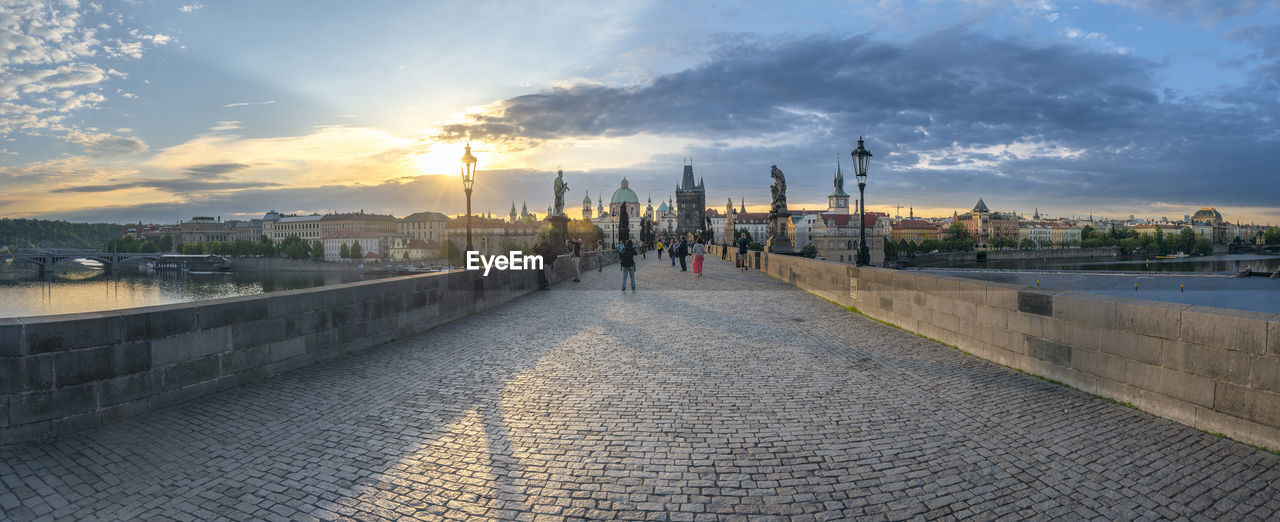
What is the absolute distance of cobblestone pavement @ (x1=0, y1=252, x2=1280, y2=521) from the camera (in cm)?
354

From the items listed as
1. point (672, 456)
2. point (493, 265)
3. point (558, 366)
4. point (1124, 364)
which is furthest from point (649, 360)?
point (493, 265)

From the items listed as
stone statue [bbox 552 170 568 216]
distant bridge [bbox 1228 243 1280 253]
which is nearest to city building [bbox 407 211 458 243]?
stone statue [bbox 552 170 568 216]

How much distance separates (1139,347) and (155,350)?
28.3ft


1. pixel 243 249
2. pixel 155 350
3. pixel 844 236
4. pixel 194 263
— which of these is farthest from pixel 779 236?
pixel 243 249

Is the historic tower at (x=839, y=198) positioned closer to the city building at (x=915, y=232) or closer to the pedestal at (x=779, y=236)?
the city building at (x=915, y=232)

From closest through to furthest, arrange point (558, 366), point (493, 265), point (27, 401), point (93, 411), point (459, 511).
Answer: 1. point (459, 511)
2. point (27, 401)
3. point (93, 411)
4. point (558, 366)
5. point (493, 265)

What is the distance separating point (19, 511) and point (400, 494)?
216 centimetres

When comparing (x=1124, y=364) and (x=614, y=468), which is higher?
(x=1124, y=364)

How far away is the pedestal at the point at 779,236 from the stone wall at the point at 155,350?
1072 inches

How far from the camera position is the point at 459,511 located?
Result: 3.45 metres

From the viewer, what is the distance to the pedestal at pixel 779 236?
3347 centimetres

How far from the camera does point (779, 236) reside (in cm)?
3366

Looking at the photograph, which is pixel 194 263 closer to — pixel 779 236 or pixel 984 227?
pixel 779 236

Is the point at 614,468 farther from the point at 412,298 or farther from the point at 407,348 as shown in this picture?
the point at 412,298
